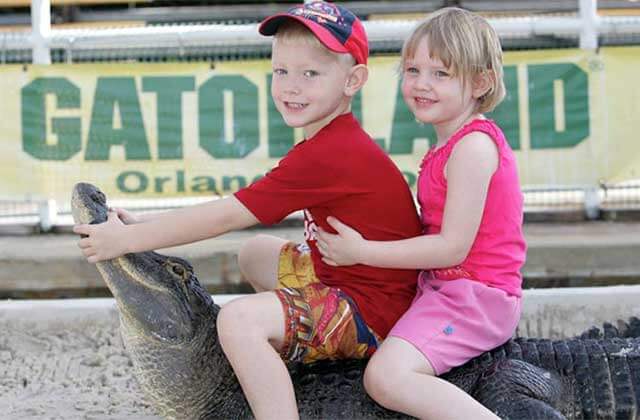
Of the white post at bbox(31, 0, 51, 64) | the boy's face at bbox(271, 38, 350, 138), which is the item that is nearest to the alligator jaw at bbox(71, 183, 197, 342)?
the boy's face at bbox(271, 38, 350, 138)

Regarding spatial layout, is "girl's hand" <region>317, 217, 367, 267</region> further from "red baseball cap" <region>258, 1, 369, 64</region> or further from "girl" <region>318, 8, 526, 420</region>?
"red baseball cap" <region>258, 1, 369, 64</region>

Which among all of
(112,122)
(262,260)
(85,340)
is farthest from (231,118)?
(262,260)

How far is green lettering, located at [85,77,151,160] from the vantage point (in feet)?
18.3

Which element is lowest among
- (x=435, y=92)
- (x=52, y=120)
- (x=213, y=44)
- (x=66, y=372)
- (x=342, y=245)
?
(x=66, y=372)

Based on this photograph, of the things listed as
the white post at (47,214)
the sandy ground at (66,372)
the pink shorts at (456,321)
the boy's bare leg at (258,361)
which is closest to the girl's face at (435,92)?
the pink shorts at (456,321)

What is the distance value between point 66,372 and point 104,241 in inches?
56.2

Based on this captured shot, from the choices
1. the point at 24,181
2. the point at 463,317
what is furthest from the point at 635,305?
the point at 24,181

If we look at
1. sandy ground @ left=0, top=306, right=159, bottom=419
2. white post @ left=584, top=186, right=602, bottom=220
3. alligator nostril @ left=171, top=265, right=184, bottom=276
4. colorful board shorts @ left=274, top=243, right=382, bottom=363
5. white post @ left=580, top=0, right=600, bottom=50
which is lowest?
sandy ground @ left=0, top=306, right=159, bottom=419

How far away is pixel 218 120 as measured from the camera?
559 cm

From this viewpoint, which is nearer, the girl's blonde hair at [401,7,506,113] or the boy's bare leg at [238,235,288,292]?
the girl's blonde hair at [401,7,506,113]

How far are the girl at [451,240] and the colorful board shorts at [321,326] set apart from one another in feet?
0.31

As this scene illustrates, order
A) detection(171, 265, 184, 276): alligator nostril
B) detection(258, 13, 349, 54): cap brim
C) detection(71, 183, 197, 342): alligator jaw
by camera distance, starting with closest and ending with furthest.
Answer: detection(258, 13, 349, 54): cap brim < detection(71, 183, 197, 342): alligator jaw < detection(171, 265, 184, 276): alligator nostril

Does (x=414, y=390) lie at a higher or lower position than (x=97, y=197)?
lower

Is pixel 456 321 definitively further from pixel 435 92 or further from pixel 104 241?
pixel 104 241
